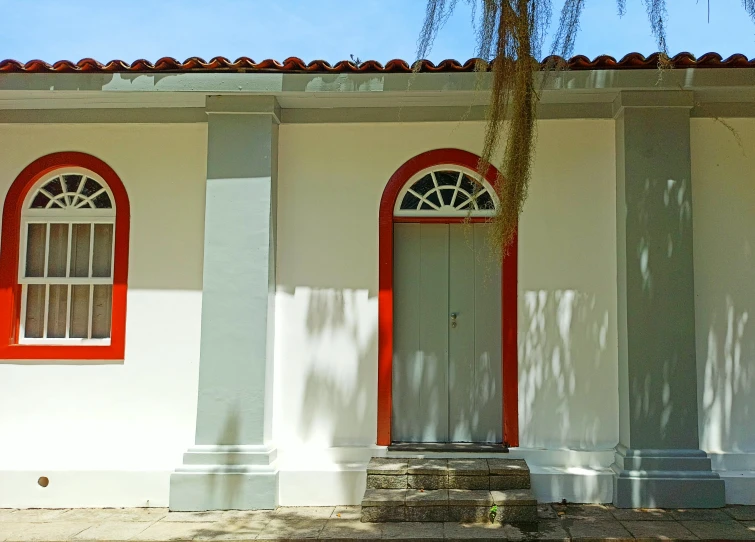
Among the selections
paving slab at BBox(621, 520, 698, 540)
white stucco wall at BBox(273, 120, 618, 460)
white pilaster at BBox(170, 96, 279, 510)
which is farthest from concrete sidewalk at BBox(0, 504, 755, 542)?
white stucco wall at BBox(273, 120, 618, 460)

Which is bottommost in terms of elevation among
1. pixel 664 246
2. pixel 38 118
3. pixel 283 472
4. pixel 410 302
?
pixel 283 472

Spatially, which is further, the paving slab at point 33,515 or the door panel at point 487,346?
the door panel at point 487,346

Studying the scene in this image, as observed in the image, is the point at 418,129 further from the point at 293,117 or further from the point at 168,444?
the point at 168,444

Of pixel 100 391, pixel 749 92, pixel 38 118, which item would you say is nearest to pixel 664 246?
pixel 749 92

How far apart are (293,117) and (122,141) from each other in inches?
64.7

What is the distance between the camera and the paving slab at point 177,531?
5469 millimetres

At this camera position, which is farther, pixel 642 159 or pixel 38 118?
pixel 38 118

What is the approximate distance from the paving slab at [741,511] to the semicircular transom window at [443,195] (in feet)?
10.7

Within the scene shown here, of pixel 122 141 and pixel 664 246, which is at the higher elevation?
pixel 122 141

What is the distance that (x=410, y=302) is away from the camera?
22.5 ft

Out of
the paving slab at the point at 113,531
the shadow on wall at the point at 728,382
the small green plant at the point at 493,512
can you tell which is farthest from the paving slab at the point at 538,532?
the paving slab at the point at 113,531

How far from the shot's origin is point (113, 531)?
5.66m

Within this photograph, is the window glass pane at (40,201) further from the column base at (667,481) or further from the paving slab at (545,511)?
the column base at (667,481)

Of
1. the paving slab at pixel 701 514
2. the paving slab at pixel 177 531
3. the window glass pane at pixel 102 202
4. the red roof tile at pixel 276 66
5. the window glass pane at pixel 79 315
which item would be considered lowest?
the paving slab at pixel 177 531
